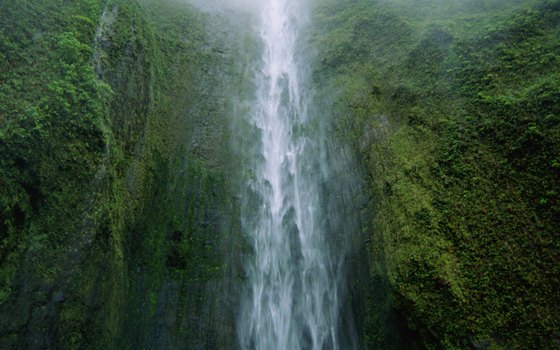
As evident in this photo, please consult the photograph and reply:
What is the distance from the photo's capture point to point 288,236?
29.7 ft

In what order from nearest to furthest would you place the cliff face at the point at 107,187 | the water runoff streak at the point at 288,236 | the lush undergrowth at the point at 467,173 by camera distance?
the lush undergrowth at the point at 467,173, the cliff face at the point at 107,187, the water runoff streak at the point at 288,236

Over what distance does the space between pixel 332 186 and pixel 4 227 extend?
7216 mm

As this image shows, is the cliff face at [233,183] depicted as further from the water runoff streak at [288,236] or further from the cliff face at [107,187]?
the water runoff streak at [288,236]

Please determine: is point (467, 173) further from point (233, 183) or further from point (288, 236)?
point (233, 183)

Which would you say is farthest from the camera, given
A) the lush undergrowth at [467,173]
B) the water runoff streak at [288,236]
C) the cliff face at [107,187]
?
the water runoff streak at [288,236]

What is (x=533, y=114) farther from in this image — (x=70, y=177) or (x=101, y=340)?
(x=101, y=340)

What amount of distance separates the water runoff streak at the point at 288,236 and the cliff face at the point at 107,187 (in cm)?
76

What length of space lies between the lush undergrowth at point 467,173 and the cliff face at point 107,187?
444cm

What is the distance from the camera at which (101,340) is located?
6551 mm

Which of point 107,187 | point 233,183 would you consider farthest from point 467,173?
point 107,187

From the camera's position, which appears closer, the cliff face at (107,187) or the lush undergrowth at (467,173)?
the lush undergrowth at (467,173)

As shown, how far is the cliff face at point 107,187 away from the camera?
5562 millimetres

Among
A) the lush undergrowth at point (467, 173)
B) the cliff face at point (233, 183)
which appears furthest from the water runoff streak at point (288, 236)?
the lush undergrowth at point (467, 173)

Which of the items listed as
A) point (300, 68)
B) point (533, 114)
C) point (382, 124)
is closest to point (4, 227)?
point (382, 124)
